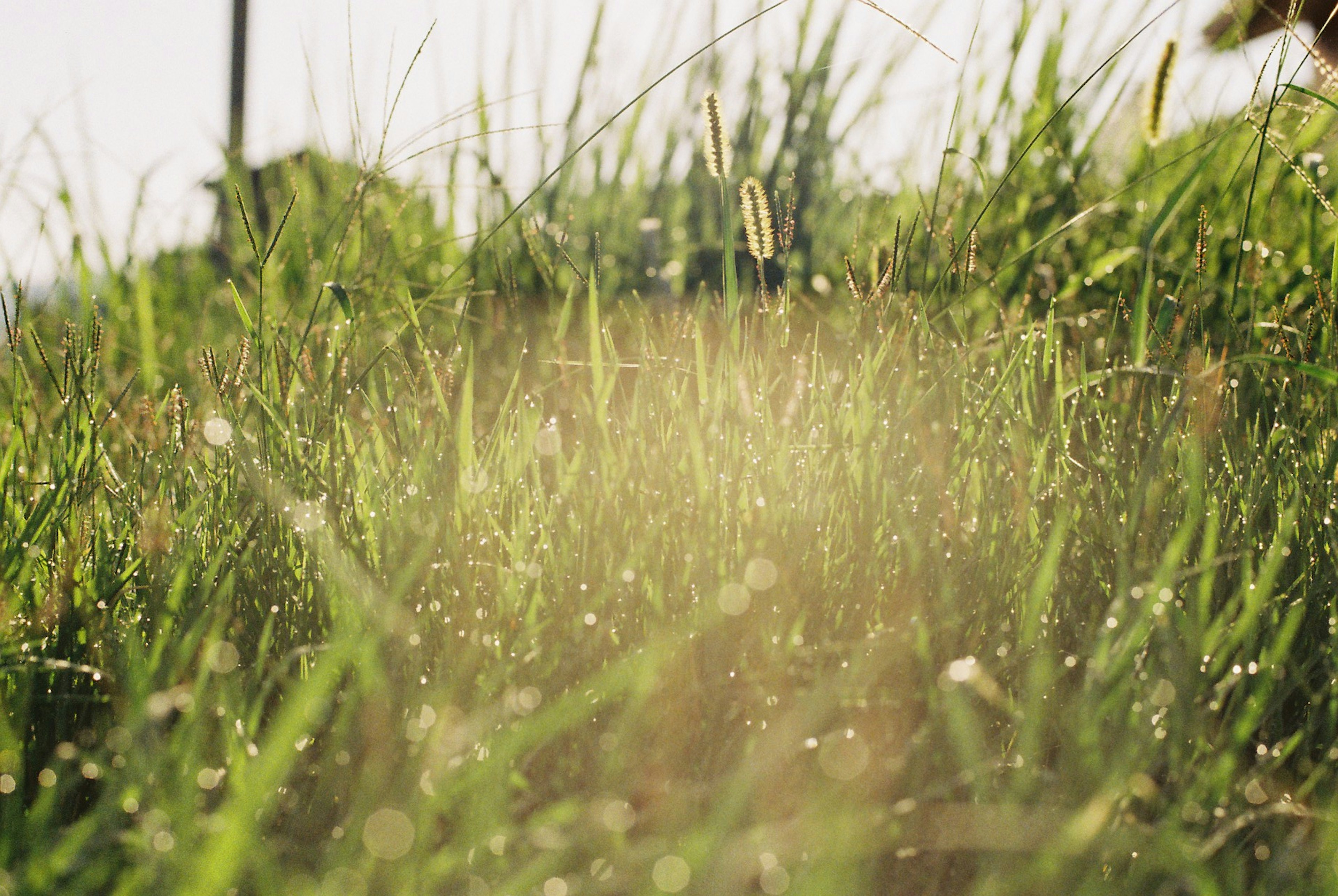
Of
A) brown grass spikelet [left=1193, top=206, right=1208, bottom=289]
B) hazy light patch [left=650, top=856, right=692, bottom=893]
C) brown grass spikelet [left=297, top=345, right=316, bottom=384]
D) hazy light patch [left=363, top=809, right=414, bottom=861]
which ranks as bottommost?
hazy light patch [left=650, top=856, right=692, bottom=893]

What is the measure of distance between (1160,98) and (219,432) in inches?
51.8

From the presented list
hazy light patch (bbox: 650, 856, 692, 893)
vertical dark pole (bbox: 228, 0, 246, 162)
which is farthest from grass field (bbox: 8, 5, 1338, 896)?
vertical dark pole (bbox: 228, 0, 246, 162)

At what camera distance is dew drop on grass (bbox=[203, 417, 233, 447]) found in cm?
113

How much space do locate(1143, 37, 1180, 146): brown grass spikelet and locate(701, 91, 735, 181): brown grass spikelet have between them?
0.63 meters

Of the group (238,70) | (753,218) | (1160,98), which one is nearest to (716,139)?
(753,218)

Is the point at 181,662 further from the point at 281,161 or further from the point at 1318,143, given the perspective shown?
the point at 281,161

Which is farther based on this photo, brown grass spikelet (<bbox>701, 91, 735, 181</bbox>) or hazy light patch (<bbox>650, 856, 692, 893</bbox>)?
brown grass spikelet (<bbox>701, 91, 735, 181</bbox>)

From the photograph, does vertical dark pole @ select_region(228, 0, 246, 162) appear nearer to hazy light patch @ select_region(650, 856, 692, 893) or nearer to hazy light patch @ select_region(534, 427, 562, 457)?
hazy light patch @ select_region(534, 427, 562, 457)

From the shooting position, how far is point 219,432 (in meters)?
1.18

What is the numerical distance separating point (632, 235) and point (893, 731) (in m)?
2.14

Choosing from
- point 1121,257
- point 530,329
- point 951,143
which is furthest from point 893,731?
point 951,143

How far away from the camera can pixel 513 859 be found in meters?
0.68

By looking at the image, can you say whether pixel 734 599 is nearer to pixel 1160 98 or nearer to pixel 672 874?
pixel 672 874

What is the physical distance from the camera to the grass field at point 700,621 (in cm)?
66
